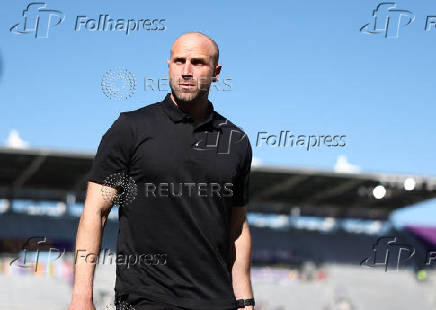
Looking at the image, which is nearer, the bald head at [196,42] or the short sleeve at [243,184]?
the bald head at [196,42]

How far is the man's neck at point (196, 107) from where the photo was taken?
9.41 feet

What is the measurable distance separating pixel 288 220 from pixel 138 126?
30629mm

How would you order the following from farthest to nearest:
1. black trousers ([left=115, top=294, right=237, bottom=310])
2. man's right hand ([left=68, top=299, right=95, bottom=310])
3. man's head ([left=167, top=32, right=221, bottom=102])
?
man's head ([left=167, top=32, right=221, bottom=102]) → black trousers ([left=115, top=294, right=237, bottom=310]) → man's right hand ([left=68, top=299, right=95, bottom=310])

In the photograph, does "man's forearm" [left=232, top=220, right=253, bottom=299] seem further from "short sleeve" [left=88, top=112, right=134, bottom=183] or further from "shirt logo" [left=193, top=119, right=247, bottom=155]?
"short sleeve" [left=88, top=112, right=134, bottom=183]

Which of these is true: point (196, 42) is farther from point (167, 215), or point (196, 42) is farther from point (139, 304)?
point (139, 304)

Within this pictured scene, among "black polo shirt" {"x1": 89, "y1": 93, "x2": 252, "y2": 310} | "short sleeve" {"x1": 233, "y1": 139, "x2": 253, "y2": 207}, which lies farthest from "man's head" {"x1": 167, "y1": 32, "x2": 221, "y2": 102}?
"short sleeve" {"x1": 233, "y1": 139, "x2": 253, "y2": 207}

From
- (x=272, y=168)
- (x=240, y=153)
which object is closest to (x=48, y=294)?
(x=272, y=168)

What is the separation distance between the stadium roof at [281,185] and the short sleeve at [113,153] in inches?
846

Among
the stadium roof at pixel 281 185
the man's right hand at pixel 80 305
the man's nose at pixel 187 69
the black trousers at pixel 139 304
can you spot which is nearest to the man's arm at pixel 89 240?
the man's right hand at pixel 80 305

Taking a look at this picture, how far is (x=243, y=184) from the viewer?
9.86 ft

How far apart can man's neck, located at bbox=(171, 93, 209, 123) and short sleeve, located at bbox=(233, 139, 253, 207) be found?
0.85 ft

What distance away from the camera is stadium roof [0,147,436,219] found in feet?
82.2

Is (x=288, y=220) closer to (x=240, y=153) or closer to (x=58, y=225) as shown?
(x=58, y=225)

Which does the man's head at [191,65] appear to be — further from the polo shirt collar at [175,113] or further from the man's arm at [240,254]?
the man's arm at [240,254]
